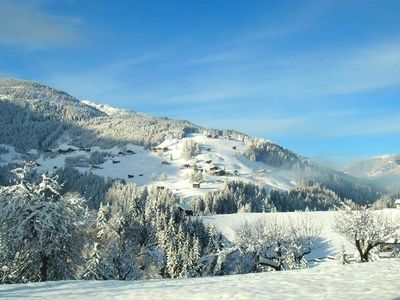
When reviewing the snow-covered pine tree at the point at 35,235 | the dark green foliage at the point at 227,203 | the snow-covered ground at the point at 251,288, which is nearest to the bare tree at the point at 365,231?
the snow-covered ground at the point at 251,288

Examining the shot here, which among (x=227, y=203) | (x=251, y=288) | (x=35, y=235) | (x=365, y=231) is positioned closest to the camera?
(x=251, y=288)

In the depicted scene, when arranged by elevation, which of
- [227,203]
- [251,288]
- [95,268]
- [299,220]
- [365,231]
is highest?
[227,203]

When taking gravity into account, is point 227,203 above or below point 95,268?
above

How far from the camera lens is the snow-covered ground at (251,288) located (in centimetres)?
1686

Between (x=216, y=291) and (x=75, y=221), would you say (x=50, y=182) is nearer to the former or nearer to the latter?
(x=75, y=221)

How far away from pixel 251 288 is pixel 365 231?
2238cm

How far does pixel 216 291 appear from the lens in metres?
17.9

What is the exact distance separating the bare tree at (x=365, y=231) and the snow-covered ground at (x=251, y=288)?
14.9m

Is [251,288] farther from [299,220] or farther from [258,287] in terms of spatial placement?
[299,220]

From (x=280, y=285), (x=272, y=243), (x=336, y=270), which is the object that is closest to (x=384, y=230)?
(x=272, y=243)

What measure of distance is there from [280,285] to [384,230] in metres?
20.9

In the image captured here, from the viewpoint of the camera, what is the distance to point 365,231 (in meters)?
38.0

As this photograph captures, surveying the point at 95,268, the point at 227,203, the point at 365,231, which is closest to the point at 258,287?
the point at 365,231

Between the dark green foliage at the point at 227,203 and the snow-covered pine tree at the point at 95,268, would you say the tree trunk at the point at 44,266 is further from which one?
the dark green foliage at the point at 227,203
